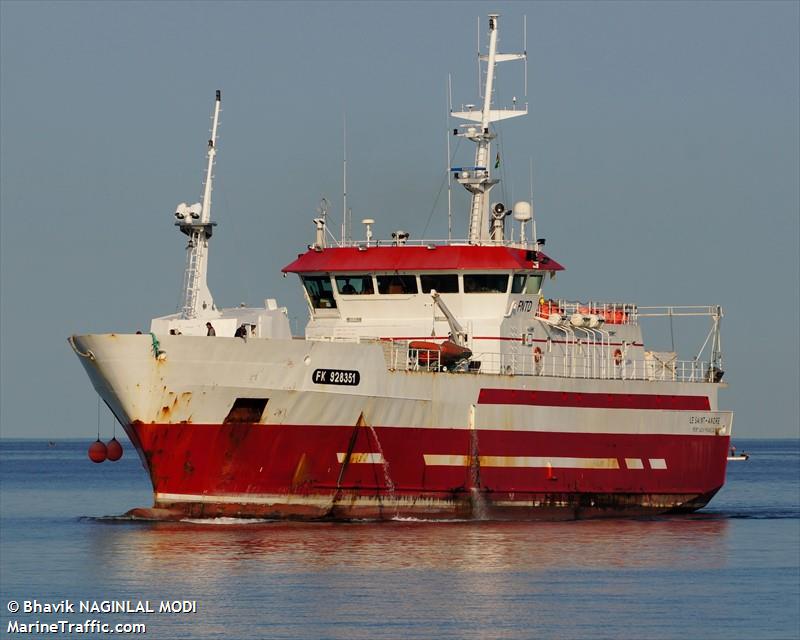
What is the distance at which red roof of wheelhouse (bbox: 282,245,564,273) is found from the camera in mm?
46656

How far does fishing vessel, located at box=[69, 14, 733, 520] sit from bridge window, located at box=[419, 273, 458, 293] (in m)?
0.05

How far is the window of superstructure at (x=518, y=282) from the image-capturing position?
47.2 metres

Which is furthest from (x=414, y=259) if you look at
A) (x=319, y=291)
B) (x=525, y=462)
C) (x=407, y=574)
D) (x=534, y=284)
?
(x=407, y=574)

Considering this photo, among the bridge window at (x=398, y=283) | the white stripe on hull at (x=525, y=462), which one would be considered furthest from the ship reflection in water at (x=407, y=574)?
the bridge window at (x=398, y=283)

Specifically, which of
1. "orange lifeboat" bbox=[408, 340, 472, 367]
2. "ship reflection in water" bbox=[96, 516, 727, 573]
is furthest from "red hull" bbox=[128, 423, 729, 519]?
"orange lifeboat" bbox=[408, 340, 472, 367]

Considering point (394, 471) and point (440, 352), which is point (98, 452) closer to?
point (394, 471)

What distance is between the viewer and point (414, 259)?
154 ft

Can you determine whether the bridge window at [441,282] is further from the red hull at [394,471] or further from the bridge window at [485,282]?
the red hull at [394,471]

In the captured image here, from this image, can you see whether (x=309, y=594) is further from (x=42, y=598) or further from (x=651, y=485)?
(x=651, y=485)

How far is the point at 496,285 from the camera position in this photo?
4703cm

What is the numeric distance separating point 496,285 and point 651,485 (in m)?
8.52

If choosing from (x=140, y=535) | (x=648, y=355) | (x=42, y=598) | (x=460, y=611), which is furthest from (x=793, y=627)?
(x=648, y=355)

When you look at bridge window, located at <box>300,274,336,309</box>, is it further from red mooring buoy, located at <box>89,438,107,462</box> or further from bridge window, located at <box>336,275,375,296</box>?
red mooring buoy, located at <box>89,438,107,462</box>

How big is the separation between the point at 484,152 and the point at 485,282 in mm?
5044
